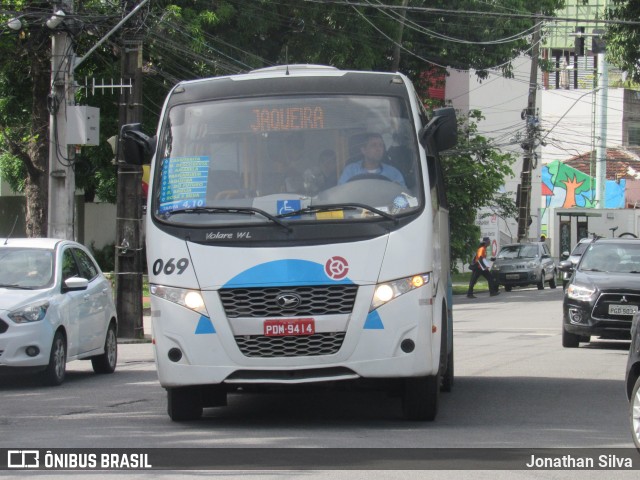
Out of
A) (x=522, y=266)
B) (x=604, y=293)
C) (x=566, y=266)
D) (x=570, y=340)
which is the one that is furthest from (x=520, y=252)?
(x=604, y=293)

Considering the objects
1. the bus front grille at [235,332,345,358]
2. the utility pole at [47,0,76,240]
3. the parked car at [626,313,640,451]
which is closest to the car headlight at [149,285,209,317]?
the bus front grille at [235,332,345,358]

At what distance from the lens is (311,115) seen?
9.98 m

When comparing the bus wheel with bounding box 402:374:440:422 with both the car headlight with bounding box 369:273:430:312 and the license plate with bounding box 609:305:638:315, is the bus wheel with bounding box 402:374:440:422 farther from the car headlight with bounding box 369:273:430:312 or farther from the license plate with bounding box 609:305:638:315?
the license plate with bounding box 609:305:638:315

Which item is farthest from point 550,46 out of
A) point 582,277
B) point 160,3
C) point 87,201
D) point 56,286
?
point 56,286

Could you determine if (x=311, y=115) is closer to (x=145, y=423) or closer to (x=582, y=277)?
(x=145, y=423)

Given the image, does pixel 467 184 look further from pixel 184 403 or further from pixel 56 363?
pixel 184 403

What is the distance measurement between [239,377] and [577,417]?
3123mm

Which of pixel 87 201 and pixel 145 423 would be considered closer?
pixel 145 423

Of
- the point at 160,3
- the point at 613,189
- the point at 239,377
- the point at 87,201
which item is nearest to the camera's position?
the point at 239,377

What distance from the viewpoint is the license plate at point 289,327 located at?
920 cm

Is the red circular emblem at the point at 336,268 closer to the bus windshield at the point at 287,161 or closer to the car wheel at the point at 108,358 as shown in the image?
the bus windshield at the point at 287,161

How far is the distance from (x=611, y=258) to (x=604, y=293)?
4.41ft

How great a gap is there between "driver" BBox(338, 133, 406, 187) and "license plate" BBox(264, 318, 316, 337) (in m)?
1.21

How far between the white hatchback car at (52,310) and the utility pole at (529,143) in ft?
107
